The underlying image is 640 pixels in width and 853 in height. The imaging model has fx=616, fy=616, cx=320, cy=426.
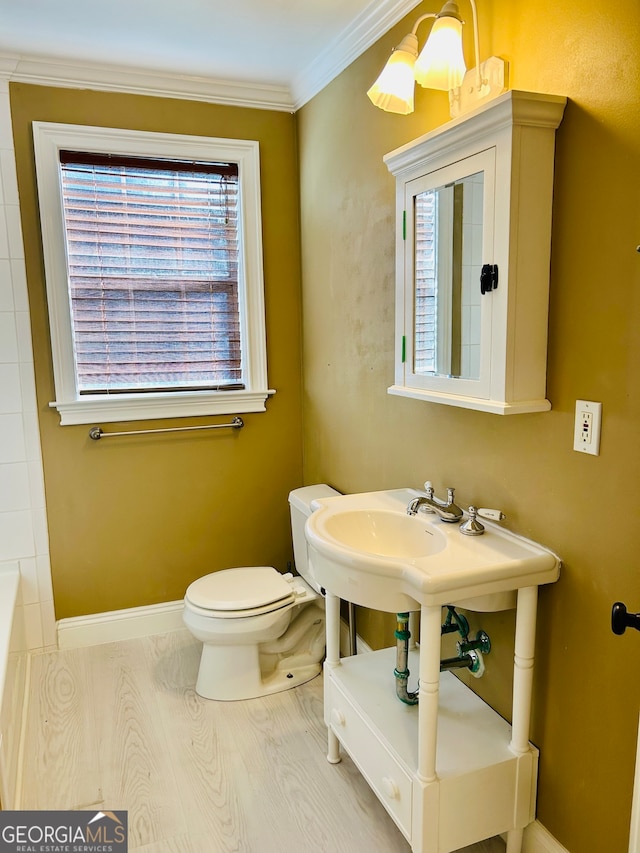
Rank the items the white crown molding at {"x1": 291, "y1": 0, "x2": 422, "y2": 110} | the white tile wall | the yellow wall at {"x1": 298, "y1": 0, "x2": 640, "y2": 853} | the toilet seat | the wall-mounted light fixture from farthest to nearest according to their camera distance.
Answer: the white tile wall
the toilet seat
the white crown molding at {"x1": 291, "y1": 0, "x2": 422, "y2": 110}
the wall-mounted light fixture
the yellow wall at {"x1": 298, "y1": 0, "x2": 640, "y2": 853}

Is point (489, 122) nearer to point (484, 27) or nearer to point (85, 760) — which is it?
point (484, 27)

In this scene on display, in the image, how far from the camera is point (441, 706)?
175cm

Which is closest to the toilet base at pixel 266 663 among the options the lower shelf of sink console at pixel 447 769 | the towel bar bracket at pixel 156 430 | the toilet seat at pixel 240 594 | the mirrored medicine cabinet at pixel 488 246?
the toilet seat at pixel 240 594

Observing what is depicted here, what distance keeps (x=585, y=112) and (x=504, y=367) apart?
0.55 m

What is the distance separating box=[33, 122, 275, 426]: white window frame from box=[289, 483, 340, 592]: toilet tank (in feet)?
1.68

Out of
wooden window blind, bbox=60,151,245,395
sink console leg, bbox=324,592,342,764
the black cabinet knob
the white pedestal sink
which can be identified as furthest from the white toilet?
the black cabinet knob

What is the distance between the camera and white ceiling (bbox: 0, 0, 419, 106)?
6.66 feet

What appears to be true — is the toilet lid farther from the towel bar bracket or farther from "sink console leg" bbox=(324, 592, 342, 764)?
the towel bar bracket

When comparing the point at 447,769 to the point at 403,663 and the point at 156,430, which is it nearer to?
the point at 403,663

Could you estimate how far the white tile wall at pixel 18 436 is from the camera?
244cm

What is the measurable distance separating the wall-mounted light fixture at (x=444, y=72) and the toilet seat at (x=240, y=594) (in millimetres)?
1705

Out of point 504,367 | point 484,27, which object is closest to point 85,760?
point 504,367

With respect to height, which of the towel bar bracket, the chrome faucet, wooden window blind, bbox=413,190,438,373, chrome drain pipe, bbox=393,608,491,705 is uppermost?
wooden window blind, bbox=413,190,438,373

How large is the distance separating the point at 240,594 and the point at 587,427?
149cm
